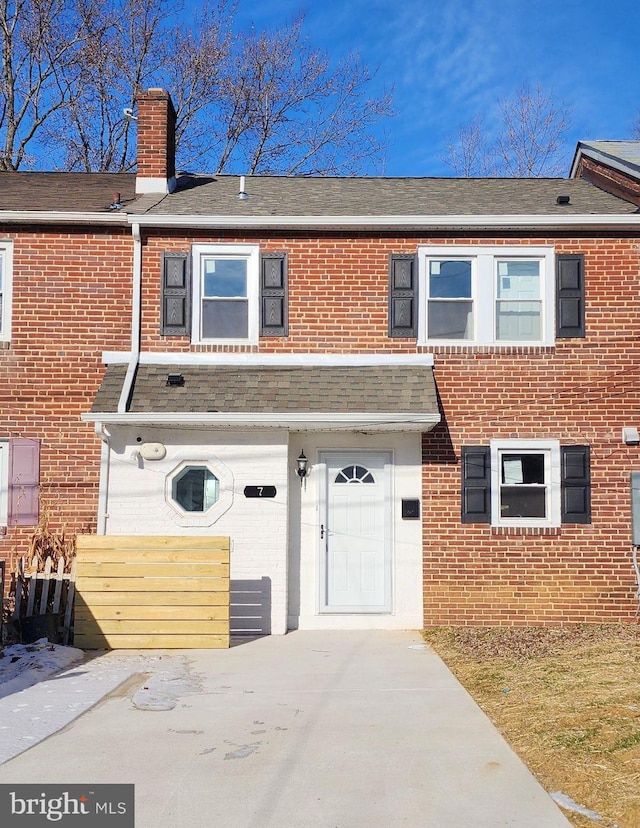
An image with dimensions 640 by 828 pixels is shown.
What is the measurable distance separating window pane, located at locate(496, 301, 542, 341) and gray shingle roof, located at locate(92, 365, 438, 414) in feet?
3.94

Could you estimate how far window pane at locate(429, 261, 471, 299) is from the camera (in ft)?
36.8

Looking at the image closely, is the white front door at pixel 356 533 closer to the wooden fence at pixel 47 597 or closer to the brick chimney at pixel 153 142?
the wooden fence at pixel 47 597

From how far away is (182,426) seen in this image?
10484 millimetres

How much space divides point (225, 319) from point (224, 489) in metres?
2.32

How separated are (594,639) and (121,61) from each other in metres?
21.3

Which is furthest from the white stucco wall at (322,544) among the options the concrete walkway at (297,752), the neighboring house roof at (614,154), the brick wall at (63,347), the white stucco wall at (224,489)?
the neighboring house roof at (614,154)

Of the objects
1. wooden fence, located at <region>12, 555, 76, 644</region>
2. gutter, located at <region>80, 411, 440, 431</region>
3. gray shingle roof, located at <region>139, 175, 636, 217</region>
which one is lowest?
wooden fence, located at <region>12, 555, 76, 644</region>

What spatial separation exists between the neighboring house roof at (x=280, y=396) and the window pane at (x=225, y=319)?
50cm

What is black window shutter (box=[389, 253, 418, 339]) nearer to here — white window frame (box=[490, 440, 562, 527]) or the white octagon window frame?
white window frame (box=[490, 440, 562, 527])

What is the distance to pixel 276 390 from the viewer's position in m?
10.6

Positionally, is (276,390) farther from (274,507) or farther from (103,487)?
(103,487)

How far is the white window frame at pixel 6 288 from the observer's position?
11062 mm

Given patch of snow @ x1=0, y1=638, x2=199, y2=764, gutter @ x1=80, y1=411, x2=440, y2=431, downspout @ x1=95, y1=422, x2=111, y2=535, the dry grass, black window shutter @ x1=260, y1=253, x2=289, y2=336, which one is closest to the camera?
the dry grass

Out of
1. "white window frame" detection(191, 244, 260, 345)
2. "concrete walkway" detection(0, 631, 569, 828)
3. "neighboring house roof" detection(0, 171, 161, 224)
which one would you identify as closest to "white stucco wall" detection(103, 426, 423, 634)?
"white window frame" detection(191, 244, 260, 345)
